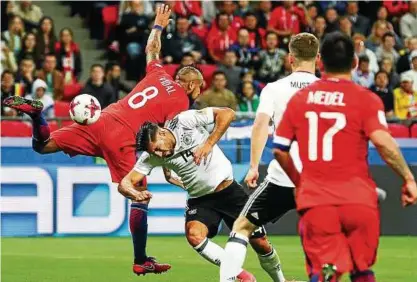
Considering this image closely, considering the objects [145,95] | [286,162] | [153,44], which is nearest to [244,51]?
[153,44]

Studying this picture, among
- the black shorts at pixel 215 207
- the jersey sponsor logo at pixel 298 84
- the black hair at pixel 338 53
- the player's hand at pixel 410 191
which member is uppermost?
the black hair at pixel 338 53

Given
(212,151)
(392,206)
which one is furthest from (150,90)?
(392,206)

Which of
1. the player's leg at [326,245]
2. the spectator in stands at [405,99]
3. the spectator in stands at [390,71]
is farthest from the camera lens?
the spectator in stands at [390,71]

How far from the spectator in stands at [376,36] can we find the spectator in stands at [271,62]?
81.1 inches

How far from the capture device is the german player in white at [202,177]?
9531 millimetres

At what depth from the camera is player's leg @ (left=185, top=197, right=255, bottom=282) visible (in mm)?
9594

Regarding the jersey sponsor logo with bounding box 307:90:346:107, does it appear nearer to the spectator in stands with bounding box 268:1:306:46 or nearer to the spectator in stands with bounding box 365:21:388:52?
the spectator in stands with bounding box 268:1:306:46

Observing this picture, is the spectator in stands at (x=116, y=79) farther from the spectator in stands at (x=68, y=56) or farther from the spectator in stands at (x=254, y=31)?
the spectator in stands at (x=254, y=31)

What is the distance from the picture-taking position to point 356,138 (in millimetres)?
6980

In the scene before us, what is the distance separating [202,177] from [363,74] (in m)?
11.2

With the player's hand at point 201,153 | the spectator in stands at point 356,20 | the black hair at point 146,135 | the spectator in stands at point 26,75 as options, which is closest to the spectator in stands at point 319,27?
the spectator in stands at point 356,20

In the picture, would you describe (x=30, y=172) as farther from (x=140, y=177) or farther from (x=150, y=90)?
(x=140, y=177)

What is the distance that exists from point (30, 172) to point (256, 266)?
485 centimetres

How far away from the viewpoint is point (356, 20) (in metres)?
23.0
